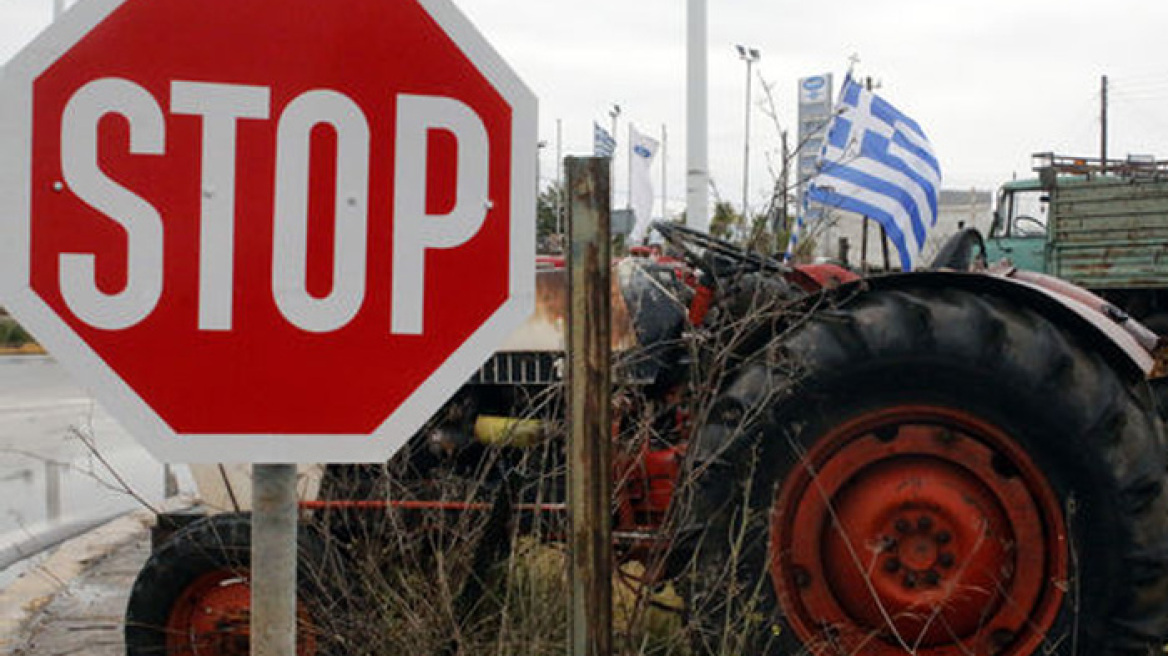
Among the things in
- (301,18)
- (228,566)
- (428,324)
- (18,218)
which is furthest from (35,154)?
(228,566)

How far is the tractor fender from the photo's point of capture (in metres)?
3.11

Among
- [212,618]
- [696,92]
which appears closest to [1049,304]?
[212,618]

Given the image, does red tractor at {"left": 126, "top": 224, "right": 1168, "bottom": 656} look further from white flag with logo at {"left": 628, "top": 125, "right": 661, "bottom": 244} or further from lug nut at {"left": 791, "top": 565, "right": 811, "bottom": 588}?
white flag with logo at {"left": 628, "top": 125, "right": 661, "bottom": 244}

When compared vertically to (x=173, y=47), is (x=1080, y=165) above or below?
above

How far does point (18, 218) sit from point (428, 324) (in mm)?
516

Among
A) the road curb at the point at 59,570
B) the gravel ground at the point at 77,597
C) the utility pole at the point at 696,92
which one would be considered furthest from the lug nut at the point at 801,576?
the utility pole at the point at 696,92

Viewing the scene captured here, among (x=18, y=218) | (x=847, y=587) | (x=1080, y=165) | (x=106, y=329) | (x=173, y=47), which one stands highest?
(x=1080, y=165)

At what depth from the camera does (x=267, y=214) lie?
1.41 meters

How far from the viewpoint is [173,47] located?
1396 mm

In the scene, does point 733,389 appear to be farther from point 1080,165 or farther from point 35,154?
point 1080,165

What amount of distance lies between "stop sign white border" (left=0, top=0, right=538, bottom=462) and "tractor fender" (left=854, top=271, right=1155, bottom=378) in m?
1.86

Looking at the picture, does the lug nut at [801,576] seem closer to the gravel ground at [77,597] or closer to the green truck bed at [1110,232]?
the gravel ground at [77,597]

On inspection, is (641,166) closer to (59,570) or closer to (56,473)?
(56,473)

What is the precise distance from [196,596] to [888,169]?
4042 mm
